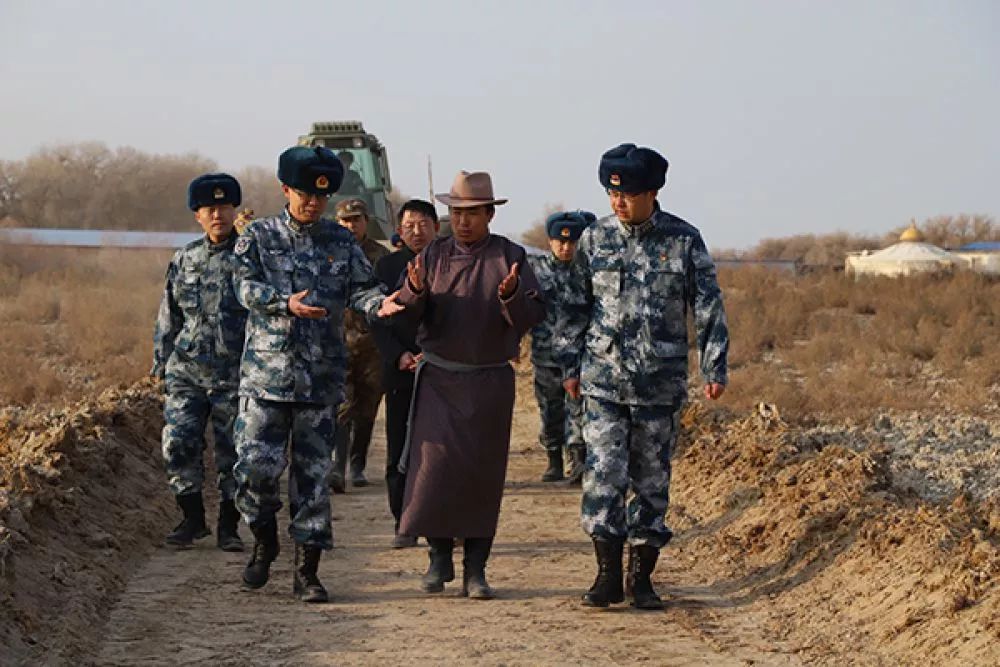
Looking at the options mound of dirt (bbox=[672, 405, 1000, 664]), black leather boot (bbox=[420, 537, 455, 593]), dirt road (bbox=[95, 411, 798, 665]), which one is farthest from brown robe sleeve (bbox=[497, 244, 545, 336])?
mound of dirt (bbox=[672, 405, 1000, 664])

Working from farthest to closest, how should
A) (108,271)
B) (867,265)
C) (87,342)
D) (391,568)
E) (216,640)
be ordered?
1. (867,265)
2. (108,271)
3. (87,342)
4. (391,568)
5. (216,640)

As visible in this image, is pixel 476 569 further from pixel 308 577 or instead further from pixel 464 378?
pixel 464 378

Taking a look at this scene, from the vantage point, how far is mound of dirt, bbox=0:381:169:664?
6914 mm

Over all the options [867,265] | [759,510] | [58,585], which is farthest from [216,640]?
[867,265]

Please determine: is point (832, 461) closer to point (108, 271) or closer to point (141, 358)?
point (141, 358)

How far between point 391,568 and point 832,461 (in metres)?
3.11

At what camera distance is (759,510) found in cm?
1001

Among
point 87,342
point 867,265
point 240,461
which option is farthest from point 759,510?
point 867,265

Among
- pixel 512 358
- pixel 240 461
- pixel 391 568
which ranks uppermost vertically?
pixel 512 358

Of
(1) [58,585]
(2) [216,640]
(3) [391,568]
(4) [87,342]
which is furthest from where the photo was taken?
(4) [87,342]

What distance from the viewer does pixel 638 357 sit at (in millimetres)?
7848

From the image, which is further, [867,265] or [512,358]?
[867,265]

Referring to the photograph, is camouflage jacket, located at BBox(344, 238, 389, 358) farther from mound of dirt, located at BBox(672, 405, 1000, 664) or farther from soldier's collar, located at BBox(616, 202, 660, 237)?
soldier's collar, located at BBox(616, 202, 660, 237)

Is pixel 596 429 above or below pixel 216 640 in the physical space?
above
